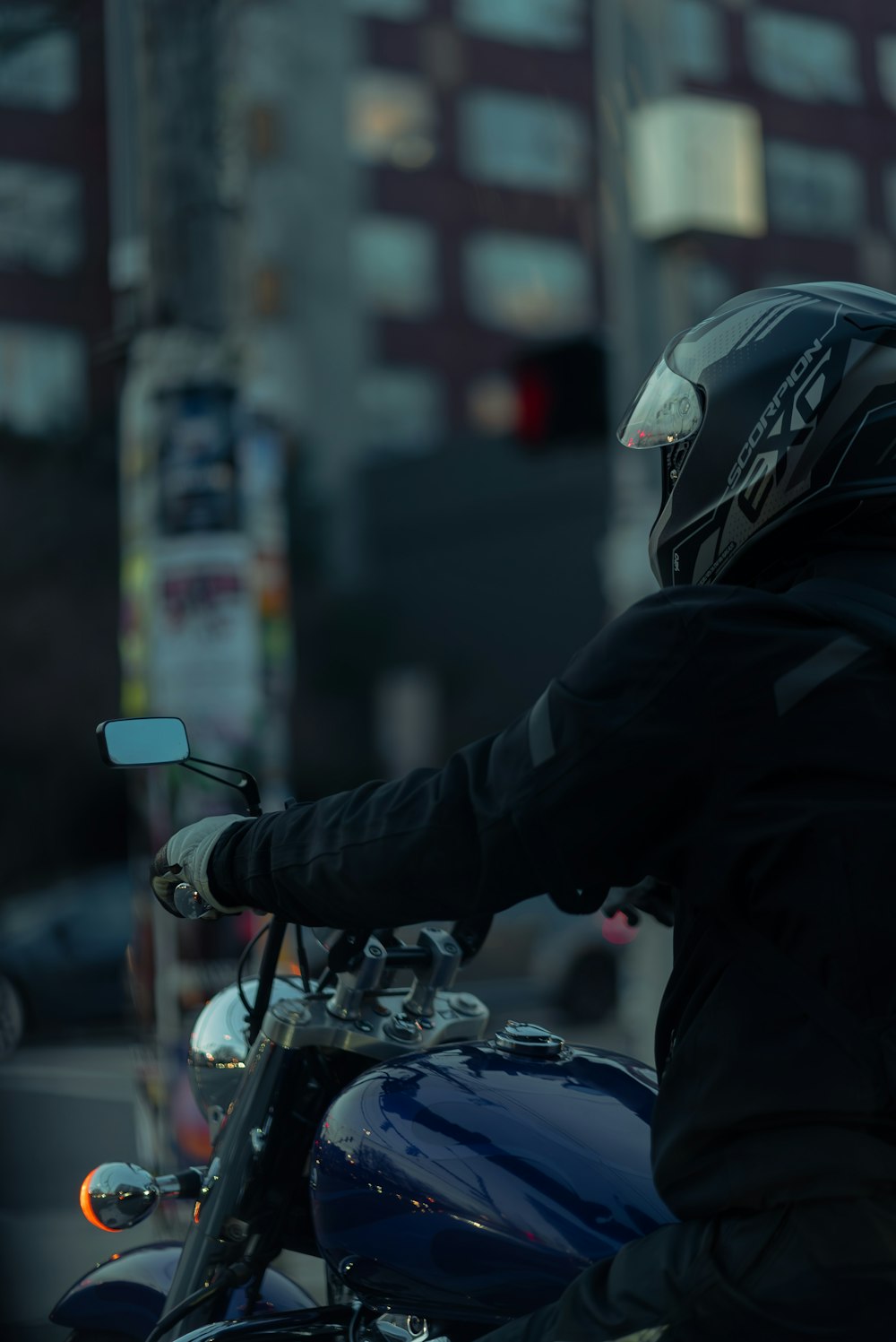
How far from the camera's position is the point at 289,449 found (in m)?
28.5

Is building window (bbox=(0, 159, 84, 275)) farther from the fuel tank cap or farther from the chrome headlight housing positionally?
the fuel tank cap

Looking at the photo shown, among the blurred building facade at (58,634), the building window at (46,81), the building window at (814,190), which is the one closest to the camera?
the blurred building facade at (58,634)

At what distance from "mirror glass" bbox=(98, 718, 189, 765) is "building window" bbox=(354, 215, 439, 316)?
128 feet

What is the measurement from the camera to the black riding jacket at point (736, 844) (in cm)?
156

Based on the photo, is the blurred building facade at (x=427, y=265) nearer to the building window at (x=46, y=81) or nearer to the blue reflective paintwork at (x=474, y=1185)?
the building window at (x=46, y=81)

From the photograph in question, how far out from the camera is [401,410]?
40438 mm

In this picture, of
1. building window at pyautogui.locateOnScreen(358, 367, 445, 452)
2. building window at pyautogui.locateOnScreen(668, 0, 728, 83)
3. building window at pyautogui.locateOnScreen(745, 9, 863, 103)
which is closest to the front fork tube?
building window at pyautogui.locateOnScreen(358, 367, 445, 452)

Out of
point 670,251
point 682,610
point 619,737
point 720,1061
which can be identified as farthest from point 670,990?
point 670,251

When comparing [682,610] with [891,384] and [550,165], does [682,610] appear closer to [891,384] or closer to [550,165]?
[891,384]

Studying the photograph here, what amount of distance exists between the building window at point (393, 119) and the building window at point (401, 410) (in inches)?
216

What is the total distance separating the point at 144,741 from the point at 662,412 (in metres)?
0.76

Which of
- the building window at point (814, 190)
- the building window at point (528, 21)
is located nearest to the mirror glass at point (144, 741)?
the building window at point (814, 190)

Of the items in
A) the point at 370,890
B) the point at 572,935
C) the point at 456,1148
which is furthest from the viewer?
the point at 572,935

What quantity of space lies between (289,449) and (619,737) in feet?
89.6
